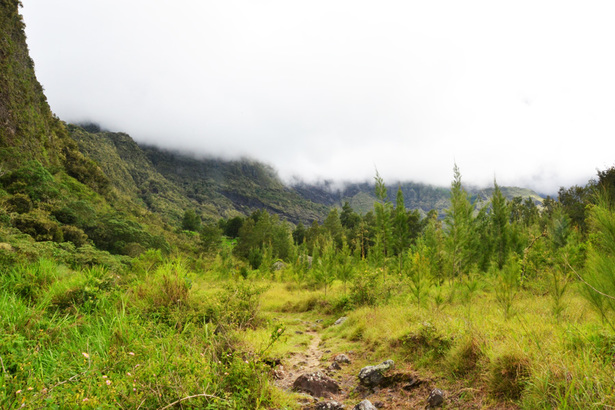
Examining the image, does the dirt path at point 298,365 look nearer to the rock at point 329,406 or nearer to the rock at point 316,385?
the rock at point 316,385

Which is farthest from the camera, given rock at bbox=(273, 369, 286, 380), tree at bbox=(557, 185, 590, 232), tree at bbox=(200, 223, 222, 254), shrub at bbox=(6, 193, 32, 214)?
tree at bbox=(200, 223, 222, 254)

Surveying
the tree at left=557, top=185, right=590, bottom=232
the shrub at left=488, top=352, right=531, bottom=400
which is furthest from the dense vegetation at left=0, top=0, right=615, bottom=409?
the tree at left=557, top=185, right=590, bottom=232

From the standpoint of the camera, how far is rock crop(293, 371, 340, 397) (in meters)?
4.52

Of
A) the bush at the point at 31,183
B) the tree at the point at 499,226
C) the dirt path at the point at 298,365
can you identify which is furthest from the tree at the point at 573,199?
the bush at the point at 31,183

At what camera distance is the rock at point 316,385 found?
452 cm

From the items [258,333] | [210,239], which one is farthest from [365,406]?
[210,239]

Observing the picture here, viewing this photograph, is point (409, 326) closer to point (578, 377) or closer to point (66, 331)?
point (578, 377)

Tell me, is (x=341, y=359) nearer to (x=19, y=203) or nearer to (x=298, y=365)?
(x=298, y=365)

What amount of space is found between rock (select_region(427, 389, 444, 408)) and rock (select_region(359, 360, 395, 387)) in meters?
1.05

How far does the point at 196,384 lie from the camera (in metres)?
3.04

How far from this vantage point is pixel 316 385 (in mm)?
4613

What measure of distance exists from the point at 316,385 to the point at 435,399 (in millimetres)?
1800

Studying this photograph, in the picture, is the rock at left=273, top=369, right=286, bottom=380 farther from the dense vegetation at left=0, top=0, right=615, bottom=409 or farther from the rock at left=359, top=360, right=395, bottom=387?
the rock at left=359, top=360, right=395, bottom=387

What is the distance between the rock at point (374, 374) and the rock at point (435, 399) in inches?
41.2
